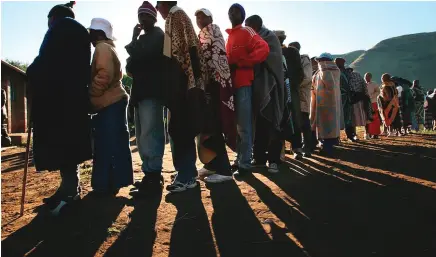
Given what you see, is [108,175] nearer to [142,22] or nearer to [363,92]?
[142,22]

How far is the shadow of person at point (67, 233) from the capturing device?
2191 mm

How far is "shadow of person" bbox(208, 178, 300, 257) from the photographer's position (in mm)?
2021

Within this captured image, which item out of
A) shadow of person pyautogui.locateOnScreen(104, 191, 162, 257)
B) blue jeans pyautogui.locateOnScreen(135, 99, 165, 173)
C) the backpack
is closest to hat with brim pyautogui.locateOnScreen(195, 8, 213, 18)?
blue jeans pyautogui.locateOnScreen(135, 99, 165, 173)

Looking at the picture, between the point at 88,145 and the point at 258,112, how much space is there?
2108mm

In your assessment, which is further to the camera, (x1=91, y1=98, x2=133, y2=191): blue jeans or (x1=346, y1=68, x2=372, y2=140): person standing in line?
(x1=346, y1=68, x2=372, y2=140): person standing in line

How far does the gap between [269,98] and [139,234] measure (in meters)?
2.51

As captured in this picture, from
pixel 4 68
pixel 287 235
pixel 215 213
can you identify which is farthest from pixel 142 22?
pixel 4 68

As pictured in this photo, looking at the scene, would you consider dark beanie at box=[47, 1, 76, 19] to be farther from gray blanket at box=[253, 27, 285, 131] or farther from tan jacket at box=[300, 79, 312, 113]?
tan jacket at box=[300, 79, 312, 113]

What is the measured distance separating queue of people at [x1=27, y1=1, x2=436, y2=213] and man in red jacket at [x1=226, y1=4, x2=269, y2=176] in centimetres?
1

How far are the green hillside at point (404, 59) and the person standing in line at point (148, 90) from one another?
94209mm

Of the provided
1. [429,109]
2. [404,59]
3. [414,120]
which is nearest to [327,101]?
[414,120]

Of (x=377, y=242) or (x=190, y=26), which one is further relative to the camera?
(x=190, y=26)

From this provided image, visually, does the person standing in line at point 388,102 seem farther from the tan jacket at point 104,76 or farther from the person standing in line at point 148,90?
the tan jacket at point 104,76

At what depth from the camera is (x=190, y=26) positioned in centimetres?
349
